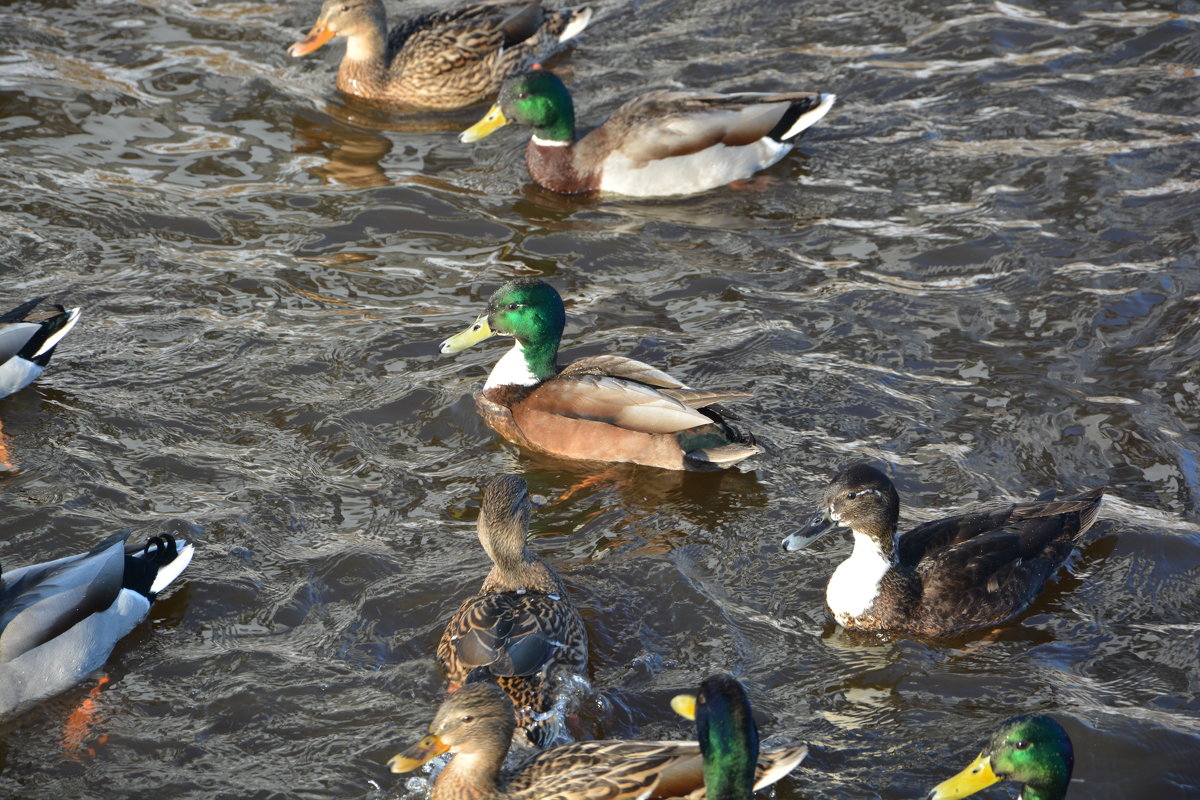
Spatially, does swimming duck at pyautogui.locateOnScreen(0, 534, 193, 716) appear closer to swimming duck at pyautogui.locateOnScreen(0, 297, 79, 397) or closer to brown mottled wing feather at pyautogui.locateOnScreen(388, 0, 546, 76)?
swimming duck at pyautogui.locateOnScreen(0, 297, 79, 397)

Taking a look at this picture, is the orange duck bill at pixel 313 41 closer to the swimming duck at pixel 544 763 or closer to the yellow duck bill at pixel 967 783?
the swimming duck at pixel 544 763

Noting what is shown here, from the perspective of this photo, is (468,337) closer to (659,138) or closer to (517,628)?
(517,628)

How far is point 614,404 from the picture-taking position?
283 inches

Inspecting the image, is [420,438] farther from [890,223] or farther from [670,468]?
[890,223]

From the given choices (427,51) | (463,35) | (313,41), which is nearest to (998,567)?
(427,51)

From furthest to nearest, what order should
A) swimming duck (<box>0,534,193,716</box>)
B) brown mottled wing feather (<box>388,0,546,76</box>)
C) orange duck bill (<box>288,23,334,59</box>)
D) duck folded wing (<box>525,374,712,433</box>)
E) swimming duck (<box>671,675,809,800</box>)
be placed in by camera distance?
orange duck bill (<box>288,23,334,59</box>), brown mottled wing feather (<box>388,0,546,76</box>), duck folded wing (<box>525,374,712,433</box>), swimming duck (<box>0,534,193,716</box>), swimming duck (<box>671,675,809,800</box>)

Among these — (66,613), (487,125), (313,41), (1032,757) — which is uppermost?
(313,41)

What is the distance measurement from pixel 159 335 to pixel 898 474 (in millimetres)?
4520

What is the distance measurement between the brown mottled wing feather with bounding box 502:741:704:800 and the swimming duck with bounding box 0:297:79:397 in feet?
13.9

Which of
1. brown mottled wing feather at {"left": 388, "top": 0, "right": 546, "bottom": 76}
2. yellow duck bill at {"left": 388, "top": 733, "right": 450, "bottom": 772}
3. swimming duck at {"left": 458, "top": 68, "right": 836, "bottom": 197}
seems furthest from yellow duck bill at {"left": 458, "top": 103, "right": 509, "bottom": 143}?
yellow duck bill at {"left": 388, "top": 733, "right": 450, "bottom": 772}

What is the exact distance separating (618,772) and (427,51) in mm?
7826

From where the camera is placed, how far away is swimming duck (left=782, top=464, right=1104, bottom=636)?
5945 millimetres

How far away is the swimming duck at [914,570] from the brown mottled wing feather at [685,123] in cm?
435

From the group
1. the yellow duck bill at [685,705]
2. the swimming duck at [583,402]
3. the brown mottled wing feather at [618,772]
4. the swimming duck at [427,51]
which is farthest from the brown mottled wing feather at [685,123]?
the brown mottled wing feather at [618,772]
